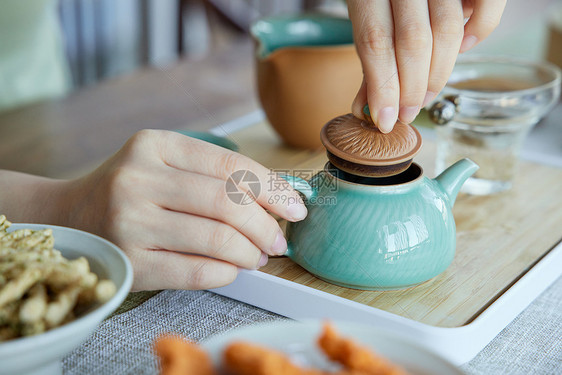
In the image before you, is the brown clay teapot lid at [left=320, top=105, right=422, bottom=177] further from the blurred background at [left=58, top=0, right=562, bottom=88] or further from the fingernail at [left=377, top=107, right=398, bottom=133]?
the blurred background at [left=58, top=0, right=562, bottom=88]

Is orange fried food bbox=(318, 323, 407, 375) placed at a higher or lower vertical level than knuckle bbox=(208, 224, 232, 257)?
higher

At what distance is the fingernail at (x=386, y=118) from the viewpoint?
1.57 feet

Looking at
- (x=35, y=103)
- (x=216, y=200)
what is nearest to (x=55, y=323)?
(x=216, y=200)

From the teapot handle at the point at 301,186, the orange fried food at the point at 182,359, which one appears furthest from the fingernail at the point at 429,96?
the orange fried food at the point at 182,359

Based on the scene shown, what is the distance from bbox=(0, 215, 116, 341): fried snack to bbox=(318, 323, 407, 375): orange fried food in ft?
0.42

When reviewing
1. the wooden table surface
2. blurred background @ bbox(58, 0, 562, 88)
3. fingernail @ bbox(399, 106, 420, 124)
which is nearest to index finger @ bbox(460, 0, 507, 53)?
fingernail @ bbox(399, 106, 420, 124)

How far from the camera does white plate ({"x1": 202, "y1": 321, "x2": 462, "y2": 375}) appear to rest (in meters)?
0.29

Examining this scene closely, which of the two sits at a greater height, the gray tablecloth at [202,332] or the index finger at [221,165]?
the index finger at [221,165]

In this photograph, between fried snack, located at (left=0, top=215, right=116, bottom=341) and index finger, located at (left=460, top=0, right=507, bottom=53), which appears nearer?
fried snack, located at (left=0, top=215, right=116, bottom=341)

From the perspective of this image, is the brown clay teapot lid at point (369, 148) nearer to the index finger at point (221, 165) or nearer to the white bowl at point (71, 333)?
the index finger at point (221, 165)

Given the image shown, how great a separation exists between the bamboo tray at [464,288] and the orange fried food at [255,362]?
0.62 feet

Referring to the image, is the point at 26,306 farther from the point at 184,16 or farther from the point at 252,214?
the point at 184,16

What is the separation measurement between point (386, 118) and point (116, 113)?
0.60 metres

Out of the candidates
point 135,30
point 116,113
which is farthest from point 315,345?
point 135,30
